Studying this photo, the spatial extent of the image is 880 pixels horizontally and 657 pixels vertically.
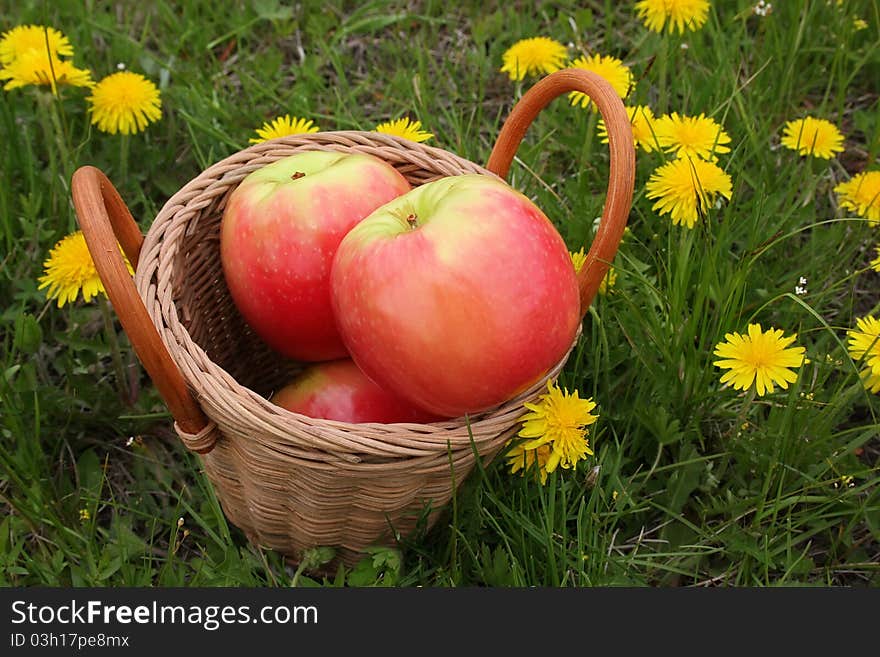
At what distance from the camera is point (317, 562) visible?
134cm

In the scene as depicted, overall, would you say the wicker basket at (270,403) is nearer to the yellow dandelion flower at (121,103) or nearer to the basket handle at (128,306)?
the basket handle at (128,306)

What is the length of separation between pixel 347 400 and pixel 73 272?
1.57ft

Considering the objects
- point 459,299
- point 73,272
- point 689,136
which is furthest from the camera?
point 689,136

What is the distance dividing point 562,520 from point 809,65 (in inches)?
52.0

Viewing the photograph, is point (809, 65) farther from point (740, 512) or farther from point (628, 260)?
point (740, 512)

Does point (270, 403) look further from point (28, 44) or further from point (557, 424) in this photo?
point (28, 44)

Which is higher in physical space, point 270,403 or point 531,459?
point 270,403

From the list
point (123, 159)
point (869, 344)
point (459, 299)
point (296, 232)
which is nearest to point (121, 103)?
point (123, 159)

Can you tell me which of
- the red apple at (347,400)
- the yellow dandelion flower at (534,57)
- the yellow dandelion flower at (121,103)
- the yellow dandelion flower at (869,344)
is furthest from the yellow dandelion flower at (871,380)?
the yellow dandelion flower at (121,103)

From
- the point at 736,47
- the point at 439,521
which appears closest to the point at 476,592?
the point at 439,521

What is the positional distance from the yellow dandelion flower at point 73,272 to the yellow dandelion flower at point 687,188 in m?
0.85

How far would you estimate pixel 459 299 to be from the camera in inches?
45.0

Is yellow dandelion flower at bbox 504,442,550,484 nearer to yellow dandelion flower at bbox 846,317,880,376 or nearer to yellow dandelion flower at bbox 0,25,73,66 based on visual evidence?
yellow dandelion flower at bbox 846,317,880,376

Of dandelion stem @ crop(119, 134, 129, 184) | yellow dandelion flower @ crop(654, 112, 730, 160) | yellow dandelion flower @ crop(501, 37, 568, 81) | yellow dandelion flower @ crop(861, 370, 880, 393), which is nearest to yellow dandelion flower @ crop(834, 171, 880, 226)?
yellow dandelion flower @ crop(654, 112, 730, 160)
